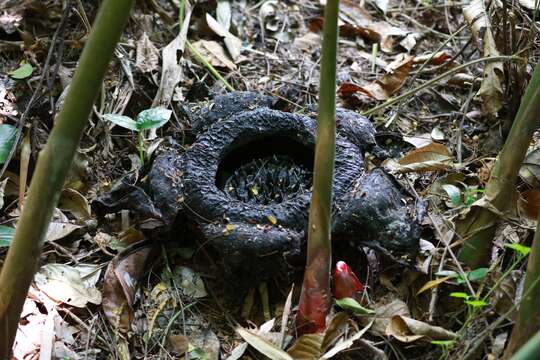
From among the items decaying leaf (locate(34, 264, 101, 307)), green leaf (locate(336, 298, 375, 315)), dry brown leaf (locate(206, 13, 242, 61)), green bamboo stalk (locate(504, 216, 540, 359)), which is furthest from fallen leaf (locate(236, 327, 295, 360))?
dry brown leaf (locate(206, 13, 242, 61))

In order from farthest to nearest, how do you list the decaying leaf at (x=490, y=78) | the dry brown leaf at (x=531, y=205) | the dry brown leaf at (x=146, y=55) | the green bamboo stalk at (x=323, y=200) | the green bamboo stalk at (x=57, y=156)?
the dry brown leaf at (x=146, y=55) < the decaying leaf at (x=490, y=78) < the dry brown leaf at (x=531, y=205) < the green bamboo stalk at (x=323, y=200) < the green bamboo stalk at (x=57, y=156)

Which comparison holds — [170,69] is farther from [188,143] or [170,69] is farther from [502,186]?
[502,186]

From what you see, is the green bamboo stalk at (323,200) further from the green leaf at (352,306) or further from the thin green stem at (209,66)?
the thin green stem at (209,66)

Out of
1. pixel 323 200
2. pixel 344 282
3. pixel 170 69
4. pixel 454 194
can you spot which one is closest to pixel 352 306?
pixel 344 282

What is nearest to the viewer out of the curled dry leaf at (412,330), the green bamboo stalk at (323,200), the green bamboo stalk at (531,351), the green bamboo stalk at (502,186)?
the green bamboo stalk at (531,351)

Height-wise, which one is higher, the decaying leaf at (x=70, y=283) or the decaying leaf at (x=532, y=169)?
the decaying leaf at (x=532, y=169)

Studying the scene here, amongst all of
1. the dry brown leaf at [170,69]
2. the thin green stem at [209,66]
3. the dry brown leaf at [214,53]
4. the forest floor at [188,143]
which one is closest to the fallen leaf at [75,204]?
the forest floor at [188,143]

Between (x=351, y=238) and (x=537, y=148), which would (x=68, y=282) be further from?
(x=537, y=148)
